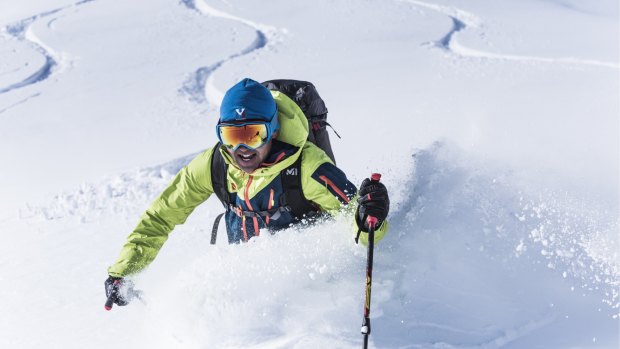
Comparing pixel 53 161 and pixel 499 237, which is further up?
pixel 499 237

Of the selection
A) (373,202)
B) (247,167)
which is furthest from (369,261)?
(247,167)

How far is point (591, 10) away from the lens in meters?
13.2

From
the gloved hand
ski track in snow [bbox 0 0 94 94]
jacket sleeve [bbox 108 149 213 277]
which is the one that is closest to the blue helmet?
jacket sleeve [bbox 108 149 213 277]

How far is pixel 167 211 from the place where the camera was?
3.46 meters

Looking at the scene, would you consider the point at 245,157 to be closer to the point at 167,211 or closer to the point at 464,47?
the point at 167,211

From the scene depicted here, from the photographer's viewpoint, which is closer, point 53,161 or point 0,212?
point 0,212

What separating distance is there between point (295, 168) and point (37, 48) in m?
10.7

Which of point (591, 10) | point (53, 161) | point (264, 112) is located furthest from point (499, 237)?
point (591, 10)

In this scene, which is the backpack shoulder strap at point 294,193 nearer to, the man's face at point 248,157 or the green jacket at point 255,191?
the green jacket at point 255,191

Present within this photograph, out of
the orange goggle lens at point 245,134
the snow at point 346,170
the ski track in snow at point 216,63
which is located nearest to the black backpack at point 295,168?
the snow at point 346,170

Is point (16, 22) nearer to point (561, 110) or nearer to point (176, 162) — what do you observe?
point (176, 162)

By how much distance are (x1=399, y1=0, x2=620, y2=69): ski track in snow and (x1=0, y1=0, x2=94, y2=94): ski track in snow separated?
22.6 ft

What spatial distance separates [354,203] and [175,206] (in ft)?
3.51

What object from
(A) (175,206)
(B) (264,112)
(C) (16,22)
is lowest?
(C) (16,22)
